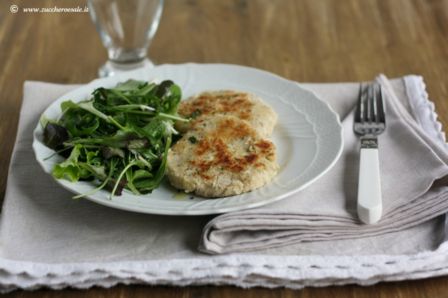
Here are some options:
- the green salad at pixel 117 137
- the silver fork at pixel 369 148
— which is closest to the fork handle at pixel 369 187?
the silver fork at pixel 369 148

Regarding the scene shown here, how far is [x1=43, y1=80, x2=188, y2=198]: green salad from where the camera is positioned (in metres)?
2.57

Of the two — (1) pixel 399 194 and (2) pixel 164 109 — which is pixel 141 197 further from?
(1) pixel 399 194

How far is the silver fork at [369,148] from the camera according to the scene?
2.46 m

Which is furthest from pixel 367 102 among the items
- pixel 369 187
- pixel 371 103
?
pixel 369 187

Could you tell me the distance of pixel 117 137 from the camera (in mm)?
2691

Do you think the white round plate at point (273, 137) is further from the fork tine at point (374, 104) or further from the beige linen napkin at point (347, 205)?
the fork tine at point (374, 104)

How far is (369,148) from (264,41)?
168 centimetres

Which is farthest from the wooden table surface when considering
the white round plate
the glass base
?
the white round plate

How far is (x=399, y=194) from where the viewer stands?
2.63m

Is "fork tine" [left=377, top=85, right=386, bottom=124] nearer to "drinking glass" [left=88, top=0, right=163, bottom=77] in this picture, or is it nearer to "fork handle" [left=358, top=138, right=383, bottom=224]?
"fork handle" [left=358, top=138, right=383, bottom=224]

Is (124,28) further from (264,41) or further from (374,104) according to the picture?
(374,104)

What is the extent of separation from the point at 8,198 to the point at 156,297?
83 centimetres

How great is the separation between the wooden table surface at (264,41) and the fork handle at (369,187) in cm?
83

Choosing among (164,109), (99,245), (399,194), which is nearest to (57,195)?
(99,245)
